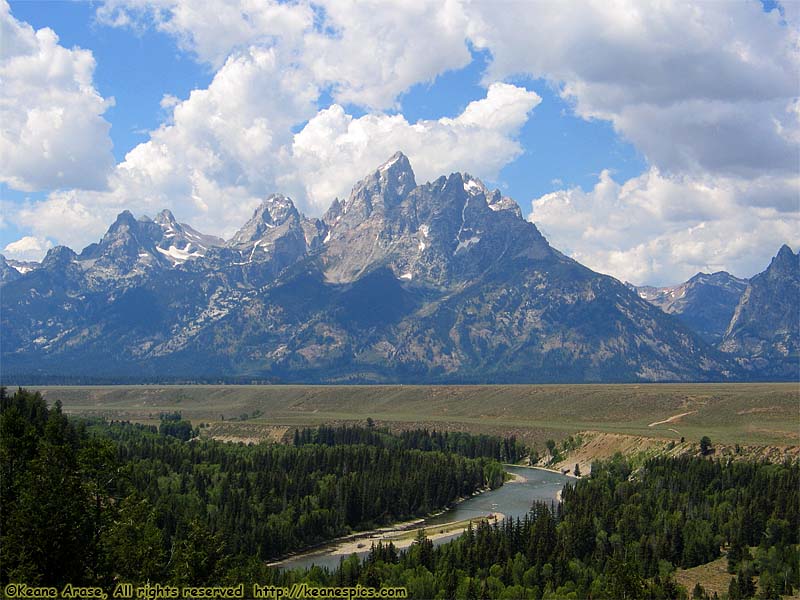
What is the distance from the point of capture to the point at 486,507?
166125 mm

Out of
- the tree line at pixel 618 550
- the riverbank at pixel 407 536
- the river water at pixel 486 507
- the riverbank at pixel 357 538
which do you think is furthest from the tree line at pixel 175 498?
the tree line at pixel 618 550

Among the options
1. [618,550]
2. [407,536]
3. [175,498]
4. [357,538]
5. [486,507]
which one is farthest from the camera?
[486,507]

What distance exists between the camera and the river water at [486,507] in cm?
12481

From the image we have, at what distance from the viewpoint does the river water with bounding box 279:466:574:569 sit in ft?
409

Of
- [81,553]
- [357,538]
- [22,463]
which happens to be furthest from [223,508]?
[81,553]

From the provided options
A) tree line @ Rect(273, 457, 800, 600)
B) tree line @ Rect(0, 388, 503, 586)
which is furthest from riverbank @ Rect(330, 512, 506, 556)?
tree line @ Rect(273, 457, 800, 600)

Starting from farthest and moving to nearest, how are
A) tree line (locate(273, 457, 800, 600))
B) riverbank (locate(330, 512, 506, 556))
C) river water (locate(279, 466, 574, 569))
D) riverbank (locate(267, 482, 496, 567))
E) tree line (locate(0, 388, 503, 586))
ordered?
1. riverbank (locate(330, 512, 506, 556))
2. riverbank (locate(267, 482, 496, 567))
3. river water (locate(279, 466, 574, 569))
4. tree line (locate(273, 457, 800, 600))
5. tree line (locate(0, 388, 503, 586))

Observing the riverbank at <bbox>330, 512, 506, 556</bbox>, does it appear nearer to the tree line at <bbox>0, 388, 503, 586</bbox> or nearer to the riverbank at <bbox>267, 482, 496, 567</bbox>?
the riverbank at <bbox>267, 482, 496, 567</bbox>

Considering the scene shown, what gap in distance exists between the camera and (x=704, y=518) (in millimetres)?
125062

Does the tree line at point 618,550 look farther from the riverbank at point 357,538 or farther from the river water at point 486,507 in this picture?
the riverbank at point 357,538

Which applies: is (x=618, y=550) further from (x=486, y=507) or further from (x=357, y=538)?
(x=486, y=507)

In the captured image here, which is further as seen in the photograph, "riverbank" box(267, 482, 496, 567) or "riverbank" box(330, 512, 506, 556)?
"riverbank" box(330, 512, 506, 556)

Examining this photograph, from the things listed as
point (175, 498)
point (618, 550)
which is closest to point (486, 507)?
point (618, 550)

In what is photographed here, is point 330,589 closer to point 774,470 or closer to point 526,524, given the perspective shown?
point 526,524
